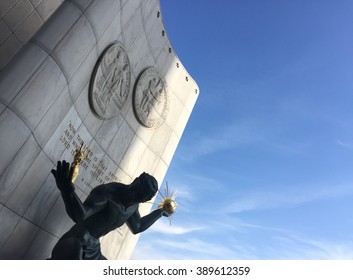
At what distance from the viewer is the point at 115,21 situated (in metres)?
9.48

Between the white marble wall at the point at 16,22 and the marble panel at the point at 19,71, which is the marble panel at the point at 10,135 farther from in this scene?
the white marble wall at the point at 16,22

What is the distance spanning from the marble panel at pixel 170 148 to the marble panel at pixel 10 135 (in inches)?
256

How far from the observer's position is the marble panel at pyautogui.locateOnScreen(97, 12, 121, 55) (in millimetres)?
8898

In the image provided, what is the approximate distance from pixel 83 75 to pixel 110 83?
3.91 feet

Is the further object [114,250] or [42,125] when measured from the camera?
[114,250]

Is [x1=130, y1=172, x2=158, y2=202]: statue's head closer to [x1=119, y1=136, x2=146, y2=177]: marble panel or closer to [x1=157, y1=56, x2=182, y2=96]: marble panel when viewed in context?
[x1=119, y1=136, x2=146, y2=177]: marble panel

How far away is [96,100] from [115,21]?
245 cm

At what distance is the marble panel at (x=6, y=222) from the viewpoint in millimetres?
6316

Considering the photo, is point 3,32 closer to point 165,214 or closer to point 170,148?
point 170,148

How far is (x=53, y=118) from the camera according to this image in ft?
24.0

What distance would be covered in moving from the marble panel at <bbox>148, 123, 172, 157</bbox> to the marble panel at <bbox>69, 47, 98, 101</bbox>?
3.78 meters

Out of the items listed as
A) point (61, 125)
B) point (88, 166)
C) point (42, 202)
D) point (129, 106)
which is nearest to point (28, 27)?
point (129, 106)
